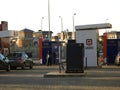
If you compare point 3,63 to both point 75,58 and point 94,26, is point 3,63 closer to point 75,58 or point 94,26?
point 75,58

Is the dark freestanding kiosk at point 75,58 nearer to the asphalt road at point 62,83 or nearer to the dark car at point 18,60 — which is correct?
the asphalt road at point 62,83

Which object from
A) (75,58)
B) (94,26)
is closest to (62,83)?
(75,58)

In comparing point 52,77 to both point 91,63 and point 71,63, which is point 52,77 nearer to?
point 71,63

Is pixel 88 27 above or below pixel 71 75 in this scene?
above

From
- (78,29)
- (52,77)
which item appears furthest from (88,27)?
(52,77)

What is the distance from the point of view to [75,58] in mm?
26328

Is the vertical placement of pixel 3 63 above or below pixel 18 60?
below

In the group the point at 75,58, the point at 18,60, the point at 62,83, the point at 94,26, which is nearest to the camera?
the point at 62,83

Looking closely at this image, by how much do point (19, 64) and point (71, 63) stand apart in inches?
397

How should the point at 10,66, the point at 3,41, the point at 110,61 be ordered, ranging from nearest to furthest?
the point at 10,66, the point at 110,61, the point at 3,41

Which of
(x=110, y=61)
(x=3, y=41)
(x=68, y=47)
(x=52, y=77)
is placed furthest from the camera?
(x=3, y=41)

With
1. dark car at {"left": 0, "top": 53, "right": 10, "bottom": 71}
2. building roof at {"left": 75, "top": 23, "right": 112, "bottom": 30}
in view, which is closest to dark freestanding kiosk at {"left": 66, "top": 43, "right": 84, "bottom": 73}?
dark car at {"left": 0, "top": 53, "right": 10, "bottom": 71}

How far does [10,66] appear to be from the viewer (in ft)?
116

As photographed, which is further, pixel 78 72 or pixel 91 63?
pixel 91 63
